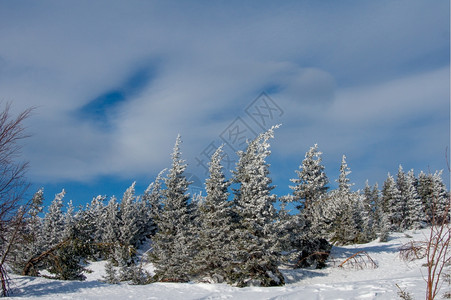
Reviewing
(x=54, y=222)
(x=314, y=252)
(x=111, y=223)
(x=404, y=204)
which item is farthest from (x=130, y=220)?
(x=404, y=204)

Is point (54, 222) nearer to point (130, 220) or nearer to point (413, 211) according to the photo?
point (130, 220)

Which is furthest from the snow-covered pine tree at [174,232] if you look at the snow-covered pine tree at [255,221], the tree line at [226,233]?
the snow-covered pine tree at [255,221]

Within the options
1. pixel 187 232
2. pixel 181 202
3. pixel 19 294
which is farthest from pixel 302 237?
pixel 19 294

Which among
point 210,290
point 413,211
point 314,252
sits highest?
point 413,211

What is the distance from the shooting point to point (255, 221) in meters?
20.2

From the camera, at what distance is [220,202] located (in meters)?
21.9

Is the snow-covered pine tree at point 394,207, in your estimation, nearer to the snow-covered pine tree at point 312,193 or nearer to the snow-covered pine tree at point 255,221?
the snow-covered pine tree at point 312,193

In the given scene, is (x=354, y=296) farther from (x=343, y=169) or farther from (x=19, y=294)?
(x=343, y=169)

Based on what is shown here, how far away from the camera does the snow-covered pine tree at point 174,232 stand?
76.6 feet

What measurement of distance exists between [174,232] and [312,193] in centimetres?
1225

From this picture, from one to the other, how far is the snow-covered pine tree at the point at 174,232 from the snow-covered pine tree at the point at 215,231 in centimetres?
176

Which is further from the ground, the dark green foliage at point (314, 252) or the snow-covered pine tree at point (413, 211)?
the snow-covered pine tree at point (413, 211)

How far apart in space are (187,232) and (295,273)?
924 cm

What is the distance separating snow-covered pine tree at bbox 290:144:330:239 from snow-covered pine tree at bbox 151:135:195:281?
9.40m
